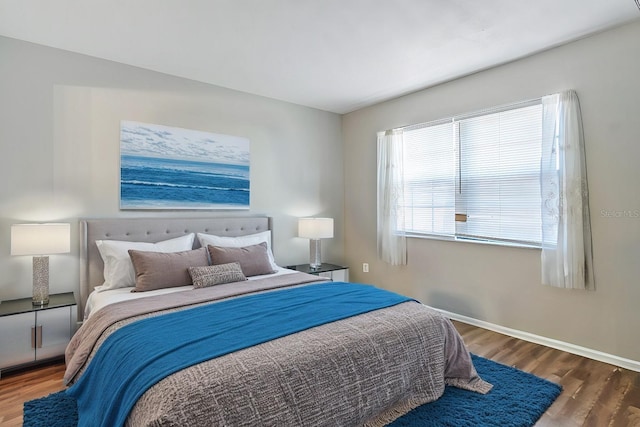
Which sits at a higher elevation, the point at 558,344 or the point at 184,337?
the point at 184,337

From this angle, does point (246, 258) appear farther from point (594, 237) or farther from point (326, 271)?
point (594, 237)

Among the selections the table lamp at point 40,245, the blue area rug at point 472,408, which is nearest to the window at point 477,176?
the blue area rug at point 472,408

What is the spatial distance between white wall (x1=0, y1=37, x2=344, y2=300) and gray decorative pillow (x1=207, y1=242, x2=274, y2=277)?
72 centimetres

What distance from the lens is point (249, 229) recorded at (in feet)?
12.9

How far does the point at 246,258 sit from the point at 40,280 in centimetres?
162

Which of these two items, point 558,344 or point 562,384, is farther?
point 558,344

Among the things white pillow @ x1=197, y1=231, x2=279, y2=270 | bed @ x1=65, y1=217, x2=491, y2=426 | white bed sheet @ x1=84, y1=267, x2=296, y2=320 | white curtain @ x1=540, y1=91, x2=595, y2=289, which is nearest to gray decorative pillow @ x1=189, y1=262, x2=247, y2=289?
bed @ x1=65, y1=217, x2=491, y2=426

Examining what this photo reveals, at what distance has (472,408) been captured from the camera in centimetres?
206

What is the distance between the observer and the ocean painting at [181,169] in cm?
327

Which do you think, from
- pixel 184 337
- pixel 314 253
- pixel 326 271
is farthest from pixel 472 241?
pixel 184 337

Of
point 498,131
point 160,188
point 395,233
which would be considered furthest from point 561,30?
point 160,188

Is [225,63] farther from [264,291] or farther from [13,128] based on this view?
[264,291]

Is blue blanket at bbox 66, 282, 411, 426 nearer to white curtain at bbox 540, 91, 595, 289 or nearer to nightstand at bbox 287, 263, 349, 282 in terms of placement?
white curtain at bbox 540, 91, 595, 289

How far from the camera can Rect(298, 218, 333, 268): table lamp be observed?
4.14 meters
